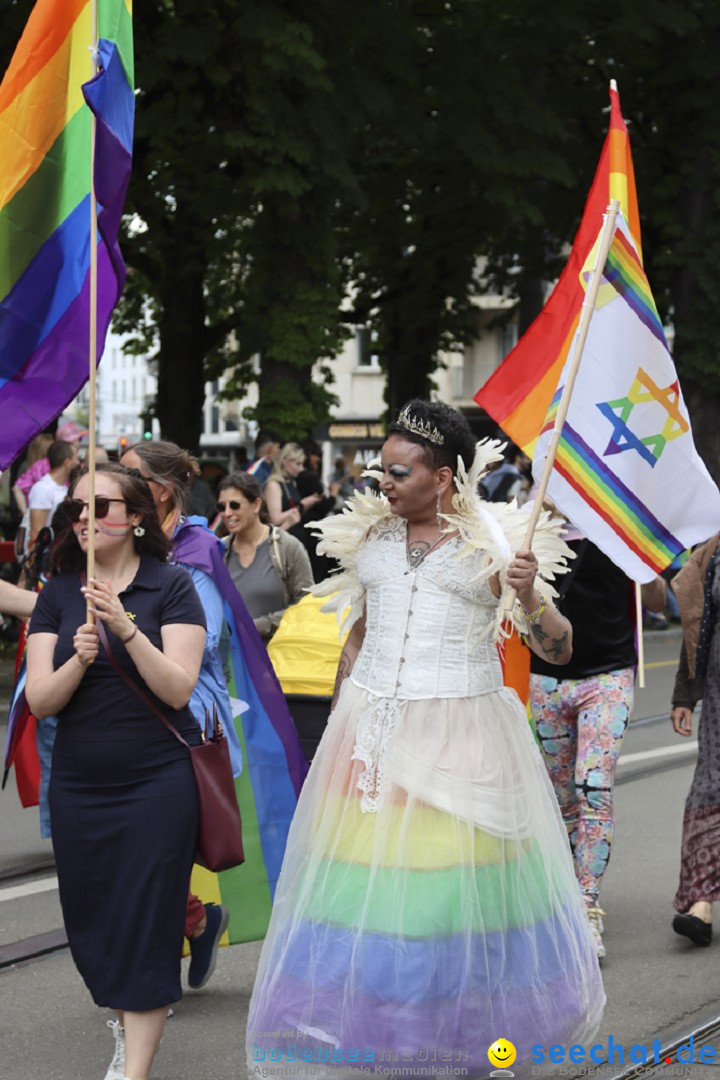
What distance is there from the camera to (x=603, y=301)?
226 inches

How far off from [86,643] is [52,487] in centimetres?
815

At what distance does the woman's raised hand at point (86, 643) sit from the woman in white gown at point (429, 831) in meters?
0.72

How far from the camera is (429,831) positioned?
14.0 feet

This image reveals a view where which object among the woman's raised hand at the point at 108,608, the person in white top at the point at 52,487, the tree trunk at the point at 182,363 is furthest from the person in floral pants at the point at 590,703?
the tree trunk at the point at 182,363

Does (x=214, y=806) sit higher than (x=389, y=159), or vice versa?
(x=389, y=159)

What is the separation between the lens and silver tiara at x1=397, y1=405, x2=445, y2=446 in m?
4.58

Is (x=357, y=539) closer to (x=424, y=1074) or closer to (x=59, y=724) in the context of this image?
(x=59, y=724)

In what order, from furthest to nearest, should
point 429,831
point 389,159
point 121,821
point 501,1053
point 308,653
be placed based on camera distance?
point 389,159
point 308,653
point 121,821
point 429,831
point 501,1053

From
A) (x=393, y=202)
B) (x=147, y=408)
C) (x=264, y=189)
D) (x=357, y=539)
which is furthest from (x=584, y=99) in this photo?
(x=357, y=539)

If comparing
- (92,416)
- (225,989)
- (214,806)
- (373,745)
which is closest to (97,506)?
(92,416)

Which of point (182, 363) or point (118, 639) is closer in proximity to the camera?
point (118, 639)

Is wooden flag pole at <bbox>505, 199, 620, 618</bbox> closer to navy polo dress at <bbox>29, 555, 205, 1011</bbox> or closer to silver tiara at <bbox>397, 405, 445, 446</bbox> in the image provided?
silver tiara at <bbox>397, 405, 445, 446</bbox>

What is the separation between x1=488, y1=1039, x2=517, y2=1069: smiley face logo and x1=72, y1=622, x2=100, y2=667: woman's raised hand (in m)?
1.39
